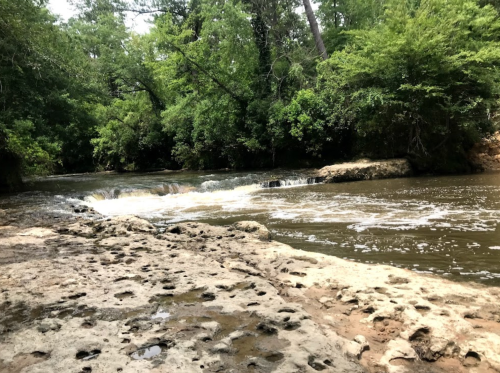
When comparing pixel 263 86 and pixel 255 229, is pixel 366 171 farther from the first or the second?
pixel 255 229

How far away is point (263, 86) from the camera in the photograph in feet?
64.7

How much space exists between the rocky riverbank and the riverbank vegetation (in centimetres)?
783

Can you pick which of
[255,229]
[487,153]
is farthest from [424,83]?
[255,229]

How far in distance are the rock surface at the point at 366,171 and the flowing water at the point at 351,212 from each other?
0.76 m

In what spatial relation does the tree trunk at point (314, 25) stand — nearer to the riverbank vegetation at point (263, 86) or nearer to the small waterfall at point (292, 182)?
the riverbank vegetation at point (263, 86)

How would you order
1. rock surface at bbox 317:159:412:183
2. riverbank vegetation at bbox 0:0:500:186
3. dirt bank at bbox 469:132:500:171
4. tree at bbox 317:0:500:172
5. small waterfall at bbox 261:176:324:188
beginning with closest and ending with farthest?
riverbank vegetation at bbox 0:0:500:186 < tree at bbox 317:0:500:172 < small waterfall at bbox 261:176:324:188 < rock surface at bbox 317:159:412:183 < dirt bank at bbox 469:132:500:171

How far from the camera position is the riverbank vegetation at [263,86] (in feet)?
37.8

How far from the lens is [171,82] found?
19703 millimetres

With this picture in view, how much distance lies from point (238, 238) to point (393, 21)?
1265cm

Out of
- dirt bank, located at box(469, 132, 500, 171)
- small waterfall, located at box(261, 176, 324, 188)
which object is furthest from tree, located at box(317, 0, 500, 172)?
small waterfall, located at box(261, 176, 324, 188)

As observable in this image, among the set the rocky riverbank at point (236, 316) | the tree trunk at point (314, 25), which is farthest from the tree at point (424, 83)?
the rocky riverbank at point (236, 316)

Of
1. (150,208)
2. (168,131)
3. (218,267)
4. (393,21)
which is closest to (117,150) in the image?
(168,131)

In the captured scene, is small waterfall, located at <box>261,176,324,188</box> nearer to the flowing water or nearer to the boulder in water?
the flowing water

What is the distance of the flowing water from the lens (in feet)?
14.6
